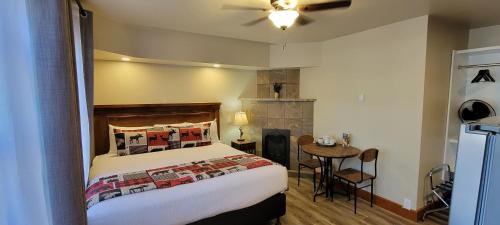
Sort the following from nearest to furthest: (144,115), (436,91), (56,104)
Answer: (56,104) < (436,91) < (144,115)

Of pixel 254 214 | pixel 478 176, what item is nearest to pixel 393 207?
pixel 254 214

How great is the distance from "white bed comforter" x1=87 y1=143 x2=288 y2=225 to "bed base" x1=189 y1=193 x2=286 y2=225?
5 centimetres

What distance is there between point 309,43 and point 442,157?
2.45 meters

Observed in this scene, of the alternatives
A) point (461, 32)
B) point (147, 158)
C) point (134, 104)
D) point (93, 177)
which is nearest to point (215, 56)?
point (134, 104)

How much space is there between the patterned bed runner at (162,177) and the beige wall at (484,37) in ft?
10.4

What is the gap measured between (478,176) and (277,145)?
3.63 meters

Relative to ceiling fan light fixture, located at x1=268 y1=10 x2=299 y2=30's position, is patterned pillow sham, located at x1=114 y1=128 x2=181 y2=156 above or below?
below

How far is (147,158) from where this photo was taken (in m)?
2.93

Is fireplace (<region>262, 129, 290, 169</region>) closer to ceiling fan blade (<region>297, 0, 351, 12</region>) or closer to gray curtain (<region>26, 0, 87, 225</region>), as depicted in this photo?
ceiling fan blade (<region>297, 0, 351, 12</region>)

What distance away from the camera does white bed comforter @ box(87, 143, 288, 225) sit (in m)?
1.77

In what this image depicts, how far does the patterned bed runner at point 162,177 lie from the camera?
1910mm

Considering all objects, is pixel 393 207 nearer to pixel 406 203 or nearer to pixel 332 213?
pixel 406 203

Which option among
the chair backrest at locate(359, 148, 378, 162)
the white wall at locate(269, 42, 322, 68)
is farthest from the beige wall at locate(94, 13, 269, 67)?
the chair backrest at locate(359, 148, 378, 162)

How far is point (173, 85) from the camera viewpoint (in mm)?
3857
